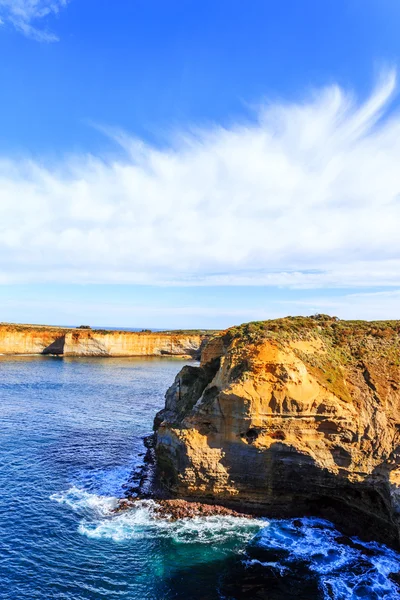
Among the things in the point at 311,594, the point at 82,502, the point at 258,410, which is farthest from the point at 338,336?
the point at 82,502

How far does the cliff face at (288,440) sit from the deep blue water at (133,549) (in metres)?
1.40

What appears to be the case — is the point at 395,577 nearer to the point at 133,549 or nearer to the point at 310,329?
the point at 133,549

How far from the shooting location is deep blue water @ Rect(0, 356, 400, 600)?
1698cm

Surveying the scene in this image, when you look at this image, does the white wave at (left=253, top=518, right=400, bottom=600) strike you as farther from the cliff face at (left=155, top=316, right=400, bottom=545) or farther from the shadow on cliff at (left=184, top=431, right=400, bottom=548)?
the cliff face at (left=155, top=316, right=400, bottom=545)

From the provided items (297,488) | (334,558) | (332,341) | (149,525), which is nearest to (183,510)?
(149,525)

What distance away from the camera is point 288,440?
2252 cm

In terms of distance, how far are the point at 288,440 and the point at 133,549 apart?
9278mm

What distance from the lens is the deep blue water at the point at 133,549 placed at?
17.0 m

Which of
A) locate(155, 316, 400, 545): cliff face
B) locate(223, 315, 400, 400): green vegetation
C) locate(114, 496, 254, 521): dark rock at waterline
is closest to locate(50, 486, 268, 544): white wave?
locate(114, 496, 254, 521): dark rock at waterline

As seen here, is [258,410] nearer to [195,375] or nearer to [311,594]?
[311,594]

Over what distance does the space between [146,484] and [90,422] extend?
52.9 feet

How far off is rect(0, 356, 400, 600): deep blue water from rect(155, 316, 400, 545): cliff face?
4.59ft

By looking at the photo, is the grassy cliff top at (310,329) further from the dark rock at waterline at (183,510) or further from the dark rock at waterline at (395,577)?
the dark rock at waterline at (395,577)

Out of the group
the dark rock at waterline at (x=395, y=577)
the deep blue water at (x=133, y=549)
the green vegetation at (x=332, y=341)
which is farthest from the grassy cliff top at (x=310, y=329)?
the dark rock at waterline at (x=395, y=577)
